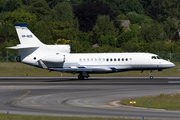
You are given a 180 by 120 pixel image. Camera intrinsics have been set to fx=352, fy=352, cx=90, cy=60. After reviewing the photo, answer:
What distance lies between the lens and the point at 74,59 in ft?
149

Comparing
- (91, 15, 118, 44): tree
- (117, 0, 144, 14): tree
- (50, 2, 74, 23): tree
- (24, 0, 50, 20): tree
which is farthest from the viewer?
(117, 0, 144, 14): tree

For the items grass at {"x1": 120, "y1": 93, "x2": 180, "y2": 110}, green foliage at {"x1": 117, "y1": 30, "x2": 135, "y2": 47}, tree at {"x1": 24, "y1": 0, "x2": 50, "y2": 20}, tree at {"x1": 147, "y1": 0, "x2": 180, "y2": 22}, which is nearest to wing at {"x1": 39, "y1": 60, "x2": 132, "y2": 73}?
grass at {"x1": 120, "y1": 93, "x2": 180, "y2": 110}

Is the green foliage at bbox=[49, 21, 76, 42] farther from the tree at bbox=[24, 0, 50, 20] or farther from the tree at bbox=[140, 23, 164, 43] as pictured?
the tree at bbox=[24, 0, 50, 20]

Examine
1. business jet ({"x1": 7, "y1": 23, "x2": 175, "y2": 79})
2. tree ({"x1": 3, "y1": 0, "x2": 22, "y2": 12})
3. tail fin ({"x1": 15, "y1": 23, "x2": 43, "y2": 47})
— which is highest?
tree ({"x1": 3, "y1": 0, "x2": 22, "y2": 12})

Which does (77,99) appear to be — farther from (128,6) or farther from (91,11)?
(128,6)

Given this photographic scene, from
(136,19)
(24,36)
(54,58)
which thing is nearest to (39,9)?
(136,19)

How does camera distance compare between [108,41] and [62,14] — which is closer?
[108,41]

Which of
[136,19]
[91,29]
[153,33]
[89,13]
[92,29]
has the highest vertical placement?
[136,19]

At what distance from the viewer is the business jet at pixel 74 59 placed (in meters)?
44.6

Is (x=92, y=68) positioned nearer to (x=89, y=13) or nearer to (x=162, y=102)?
(x=162, y=102)

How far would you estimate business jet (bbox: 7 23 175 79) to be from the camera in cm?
4459

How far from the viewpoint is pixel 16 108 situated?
71.9 ft

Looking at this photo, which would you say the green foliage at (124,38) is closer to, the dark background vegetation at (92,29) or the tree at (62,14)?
the dark background vegetation at (92,29)

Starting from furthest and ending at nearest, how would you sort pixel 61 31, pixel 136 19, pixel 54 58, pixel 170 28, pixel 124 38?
pixel 136 19, pixel 170 28, pixel 61 31, pixel 124 38, pixel 54 58
